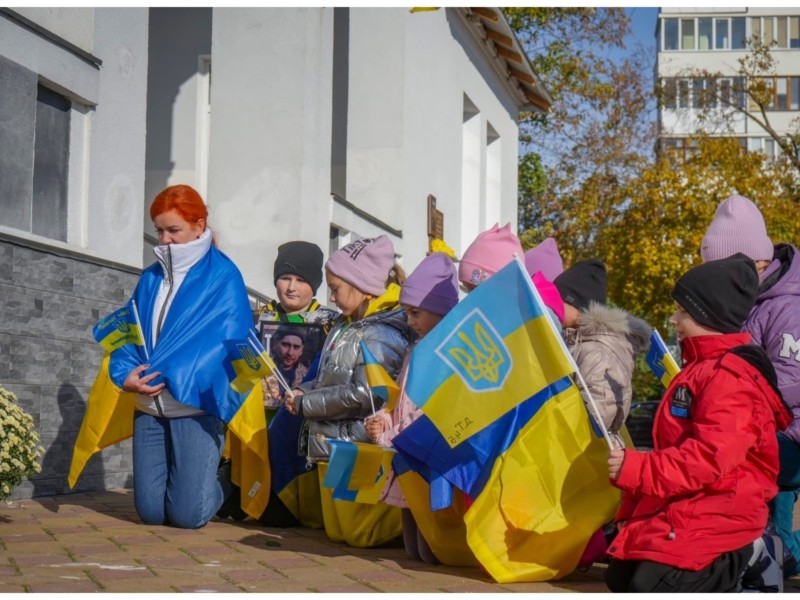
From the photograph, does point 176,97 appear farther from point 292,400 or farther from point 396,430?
point 396,430

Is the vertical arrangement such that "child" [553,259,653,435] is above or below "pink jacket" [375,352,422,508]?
above

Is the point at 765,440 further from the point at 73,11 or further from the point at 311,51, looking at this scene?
the point at 311,51

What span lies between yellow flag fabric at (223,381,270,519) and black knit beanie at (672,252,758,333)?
3.15 m

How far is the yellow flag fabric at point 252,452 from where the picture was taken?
733cm

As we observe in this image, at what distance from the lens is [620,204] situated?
107ft

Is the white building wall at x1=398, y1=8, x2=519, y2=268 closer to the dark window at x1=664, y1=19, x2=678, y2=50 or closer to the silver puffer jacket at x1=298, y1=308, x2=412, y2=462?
the silver puffer jacket at x1=298, y1=308, x2=412, y2=462

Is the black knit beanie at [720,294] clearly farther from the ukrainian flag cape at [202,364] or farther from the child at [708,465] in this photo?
the ukrainian flag cape at [202,364]

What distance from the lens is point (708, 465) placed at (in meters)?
4.78

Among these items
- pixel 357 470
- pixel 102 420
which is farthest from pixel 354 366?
pixel 102 420

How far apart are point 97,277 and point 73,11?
6.90 ft

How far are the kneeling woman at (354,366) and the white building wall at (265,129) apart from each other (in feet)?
20.6

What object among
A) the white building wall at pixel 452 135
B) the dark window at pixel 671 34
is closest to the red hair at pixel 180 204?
the white building wall at pixel 452 135

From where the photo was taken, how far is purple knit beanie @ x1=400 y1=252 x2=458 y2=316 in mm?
6359

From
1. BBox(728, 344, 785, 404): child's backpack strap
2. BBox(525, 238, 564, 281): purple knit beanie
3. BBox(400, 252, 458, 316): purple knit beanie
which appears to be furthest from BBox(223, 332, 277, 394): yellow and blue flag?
A: BBox(728, 344, 785, 404): child's backpack strap
